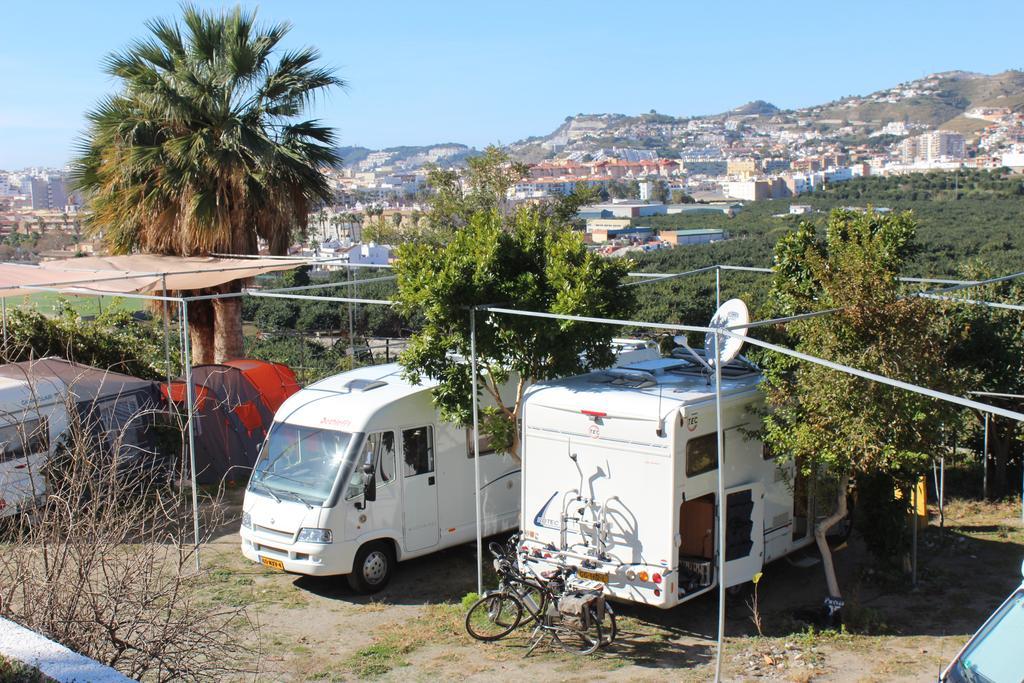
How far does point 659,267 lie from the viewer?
158 feet

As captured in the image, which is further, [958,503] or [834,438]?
[958,503]

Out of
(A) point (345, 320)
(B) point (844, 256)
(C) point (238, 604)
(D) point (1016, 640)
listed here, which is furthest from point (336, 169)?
(A) point (345, 320)

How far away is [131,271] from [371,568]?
637cm

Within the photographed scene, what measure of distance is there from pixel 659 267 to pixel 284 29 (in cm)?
3323

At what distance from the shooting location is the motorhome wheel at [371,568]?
32.8 feet

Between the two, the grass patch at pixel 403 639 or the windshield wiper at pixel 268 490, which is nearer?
the grass patch at pixel 403 639

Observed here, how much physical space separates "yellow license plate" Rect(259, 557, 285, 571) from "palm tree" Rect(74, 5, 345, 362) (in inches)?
296

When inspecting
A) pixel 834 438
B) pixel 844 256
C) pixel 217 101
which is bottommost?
pixel 834 438

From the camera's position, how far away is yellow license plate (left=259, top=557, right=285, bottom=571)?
991cm

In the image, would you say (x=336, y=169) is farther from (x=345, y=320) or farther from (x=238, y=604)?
(x=345, y=320)

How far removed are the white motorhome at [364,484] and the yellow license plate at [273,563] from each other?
0.01 metres

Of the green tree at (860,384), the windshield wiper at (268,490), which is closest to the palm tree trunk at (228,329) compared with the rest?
the windshield wiper at (268,490)

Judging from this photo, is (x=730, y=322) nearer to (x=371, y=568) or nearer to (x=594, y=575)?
(x=594, y=575)

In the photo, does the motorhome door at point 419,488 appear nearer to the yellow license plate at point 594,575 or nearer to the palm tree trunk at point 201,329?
the yellow license plate at point 594,575
